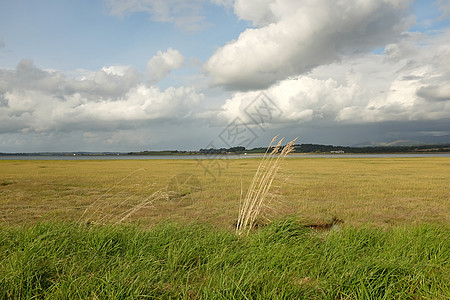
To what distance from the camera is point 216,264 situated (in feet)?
14.3

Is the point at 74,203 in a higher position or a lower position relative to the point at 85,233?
lower

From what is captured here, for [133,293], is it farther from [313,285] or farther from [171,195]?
[171,195]

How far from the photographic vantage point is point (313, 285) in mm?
3779

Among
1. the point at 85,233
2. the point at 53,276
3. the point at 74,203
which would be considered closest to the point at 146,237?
the point at 85,233

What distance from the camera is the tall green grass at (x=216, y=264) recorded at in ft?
11.6

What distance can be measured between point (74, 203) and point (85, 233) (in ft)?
30.2

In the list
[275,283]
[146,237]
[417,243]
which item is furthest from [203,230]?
[417,243]

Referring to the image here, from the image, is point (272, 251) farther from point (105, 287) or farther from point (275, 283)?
point (105, 287)

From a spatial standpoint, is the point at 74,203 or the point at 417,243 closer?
the point at 417,243

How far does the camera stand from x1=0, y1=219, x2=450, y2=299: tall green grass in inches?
139

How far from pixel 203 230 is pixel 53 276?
2598 mm

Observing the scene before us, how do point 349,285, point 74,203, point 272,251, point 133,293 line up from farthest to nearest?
point 74,203 < point 272,251 < point 349,285 < point 133,293

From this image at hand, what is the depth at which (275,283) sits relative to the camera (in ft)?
11.7

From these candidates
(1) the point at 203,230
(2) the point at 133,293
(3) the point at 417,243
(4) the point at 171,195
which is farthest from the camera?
(4) the point at 171,195
